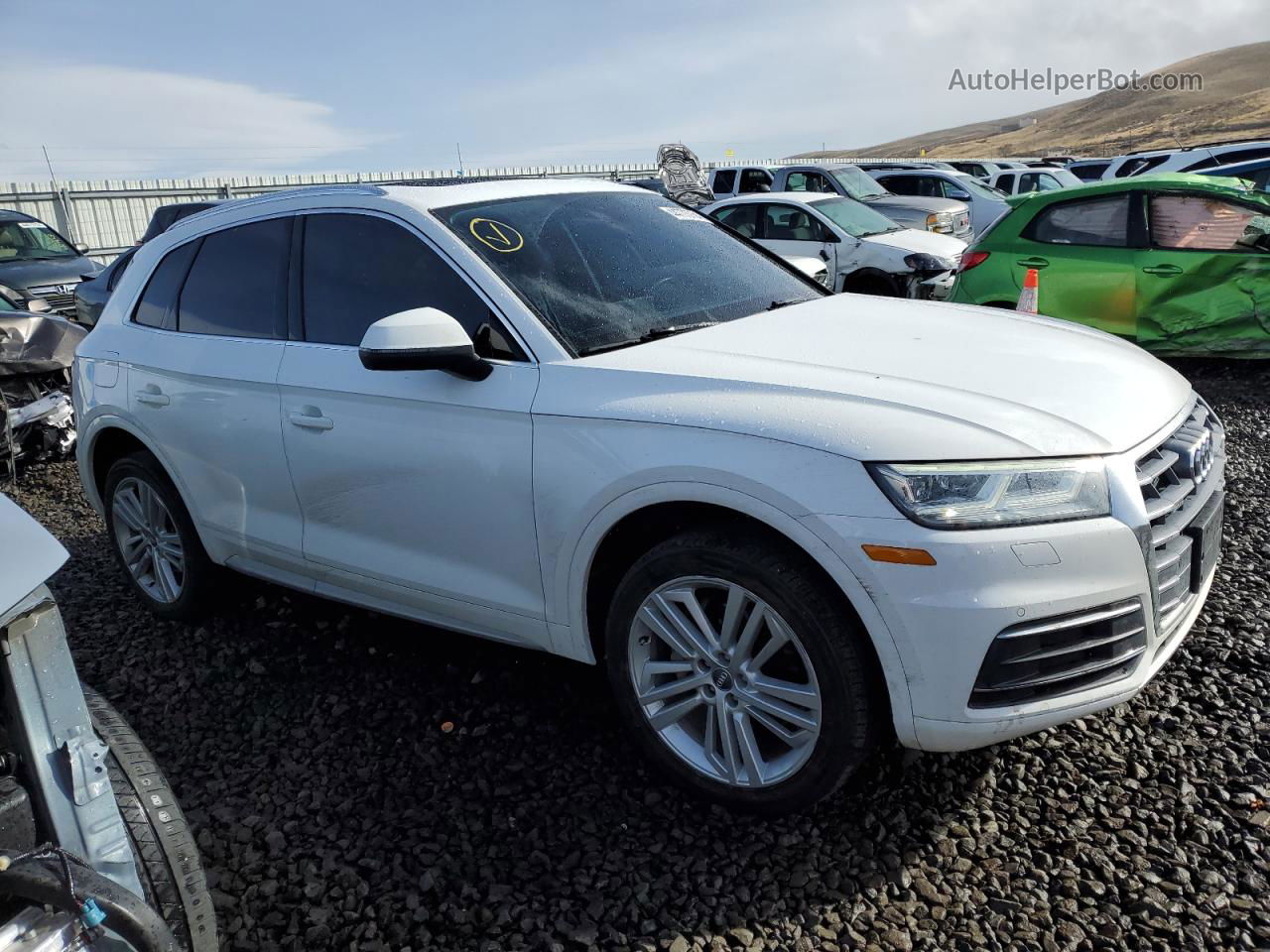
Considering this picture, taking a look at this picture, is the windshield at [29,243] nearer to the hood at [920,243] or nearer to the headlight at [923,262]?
the hood at [920,243]

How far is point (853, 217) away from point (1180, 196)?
4162mm

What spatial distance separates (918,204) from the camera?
14.1 meters

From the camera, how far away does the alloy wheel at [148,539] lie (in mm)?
4121

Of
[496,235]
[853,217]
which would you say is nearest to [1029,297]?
[496,235]

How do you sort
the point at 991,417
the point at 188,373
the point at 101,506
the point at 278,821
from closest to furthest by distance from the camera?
the point at 991,417
the point at 278,821
the point at 188,373
the point at 101,506

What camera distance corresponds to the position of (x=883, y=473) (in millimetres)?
2211

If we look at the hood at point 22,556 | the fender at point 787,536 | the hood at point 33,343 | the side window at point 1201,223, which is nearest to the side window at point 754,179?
the side window at point 1201,223

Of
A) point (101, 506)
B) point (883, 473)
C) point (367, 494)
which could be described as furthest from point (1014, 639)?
point (101, 506)

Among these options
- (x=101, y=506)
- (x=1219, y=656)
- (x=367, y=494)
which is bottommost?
(x=1219, y=656)

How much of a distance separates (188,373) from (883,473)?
9.21 feet

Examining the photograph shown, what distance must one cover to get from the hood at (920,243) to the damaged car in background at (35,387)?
304 inches

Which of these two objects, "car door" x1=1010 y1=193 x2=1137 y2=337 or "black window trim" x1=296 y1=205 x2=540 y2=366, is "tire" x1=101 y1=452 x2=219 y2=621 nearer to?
"black window trim" x1=296 y1=205 x2=540 y2=366

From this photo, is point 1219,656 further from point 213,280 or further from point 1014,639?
point 213,280

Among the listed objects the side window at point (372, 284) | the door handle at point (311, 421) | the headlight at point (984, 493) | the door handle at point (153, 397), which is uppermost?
the side window at point (372, 284)
